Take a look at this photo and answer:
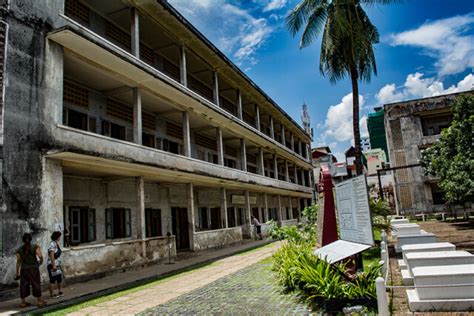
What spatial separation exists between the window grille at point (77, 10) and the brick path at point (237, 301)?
10221mm

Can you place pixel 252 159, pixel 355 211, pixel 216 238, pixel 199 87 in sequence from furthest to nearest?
pixel 252 159 < pixel 199 87 < pixel 216 238 < pixel 355 211

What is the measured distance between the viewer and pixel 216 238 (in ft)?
59.4

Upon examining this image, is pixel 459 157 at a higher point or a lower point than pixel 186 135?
lower

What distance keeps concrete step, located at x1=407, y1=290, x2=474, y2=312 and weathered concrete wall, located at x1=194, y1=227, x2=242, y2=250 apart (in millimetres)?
11671

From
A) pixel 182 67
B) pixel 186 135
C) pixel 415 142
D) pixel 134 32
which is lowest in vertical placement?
pixel 186 135

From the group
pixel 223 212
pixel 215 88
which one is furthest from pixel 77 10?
pixel 223 212

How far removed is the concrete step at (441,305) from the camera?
18.0 feet

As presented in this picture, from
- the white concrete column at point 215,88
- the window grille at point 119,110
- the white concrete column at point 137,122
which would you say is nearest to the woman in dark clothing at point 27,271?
the white concrete column at point 137,122

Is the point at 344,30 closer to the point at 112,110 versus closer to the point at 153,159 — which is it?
the point at 153,159

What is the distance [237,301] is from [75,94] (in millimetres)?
9407

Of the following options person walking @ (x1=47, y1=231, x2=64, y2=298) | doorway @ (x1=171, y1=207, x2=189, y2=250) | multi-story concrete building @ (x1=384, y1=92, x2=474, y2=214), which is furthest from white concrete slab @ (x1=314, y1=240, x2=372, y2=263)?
multi-story concrete building @ (x1=384, y1=92, x2=474, y2=214)

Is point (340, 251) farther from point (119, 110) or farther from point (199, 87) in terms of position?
point (199, 87)

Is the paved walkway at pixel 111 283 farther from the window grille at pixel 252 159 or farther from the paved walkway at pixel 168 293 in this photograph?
the window grille at pixel 252 159

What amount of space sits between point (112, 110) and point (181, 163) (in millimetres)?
3467
